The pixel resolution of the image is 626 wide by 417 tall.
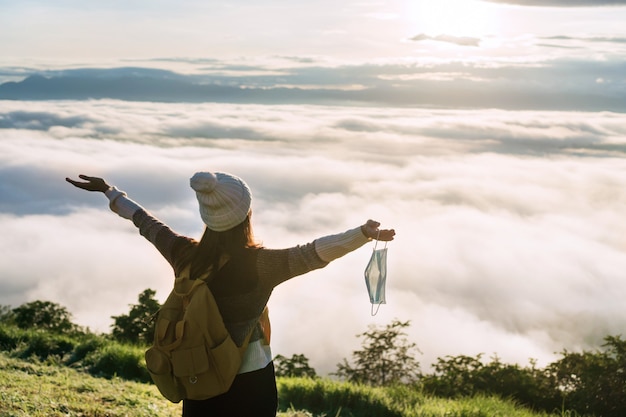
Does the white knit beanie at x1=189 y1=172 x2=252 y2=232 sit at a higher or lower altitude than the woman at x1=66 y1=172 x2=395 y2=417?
higher

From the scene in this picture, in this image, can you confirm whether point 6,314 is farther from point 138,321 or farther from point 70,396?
point 70,396

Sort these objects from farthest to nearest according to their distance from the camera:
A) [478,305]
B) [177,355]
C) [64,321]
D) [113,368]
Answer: [478,305]
[64,321]
[113,368]
[177,355]

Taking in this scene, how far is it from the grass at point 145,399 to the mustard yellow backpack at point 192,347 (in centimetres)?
302

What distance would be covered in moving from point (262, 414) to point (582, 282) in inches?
6037

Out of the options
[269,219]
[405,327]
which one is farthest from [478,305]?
[405,327]

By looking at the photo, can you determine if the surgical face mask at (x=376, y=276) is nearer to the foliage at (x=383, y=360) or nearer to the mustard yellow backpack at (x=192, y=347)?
the mustard yellow backpack at (x=192, y=347)

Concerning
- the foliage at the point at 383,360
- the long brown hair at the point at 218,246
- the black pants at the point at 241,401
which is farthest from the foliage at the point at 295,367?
the long brown hair at the point at 218,246

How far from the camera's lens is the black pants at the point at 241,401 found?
15.0 feet

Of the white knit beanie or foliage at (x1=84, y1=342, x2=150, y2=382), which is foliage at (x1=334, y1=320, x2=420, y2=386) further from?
the white knit beanie

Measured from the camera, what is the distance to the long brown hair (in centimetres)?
452

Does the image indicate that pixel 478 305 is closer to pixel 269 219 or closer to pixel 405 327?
pixel 269 219

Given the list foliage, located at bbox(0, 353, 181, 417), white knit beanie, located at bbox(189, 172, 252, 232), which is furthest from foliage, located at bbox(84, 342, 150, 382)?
white knit beanie, located at bbox(189, 172, 252, 232)

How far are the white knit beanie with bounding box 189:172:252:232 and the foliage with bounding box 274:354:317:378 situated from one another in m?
7.39

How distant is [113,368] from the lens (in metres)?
10.9
